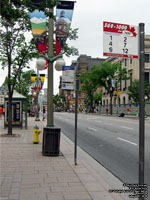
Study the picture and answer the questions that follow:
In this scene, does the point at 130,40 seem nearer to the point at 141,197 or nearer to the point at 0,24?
the point at 141,197

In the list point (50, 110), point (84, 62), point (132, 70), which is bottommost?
point (50, 110)

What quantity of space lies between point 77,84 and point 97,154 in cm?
340

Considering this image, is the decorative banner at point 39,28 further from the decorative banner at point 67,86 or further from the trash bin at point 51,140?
the trash bin at point 51,140

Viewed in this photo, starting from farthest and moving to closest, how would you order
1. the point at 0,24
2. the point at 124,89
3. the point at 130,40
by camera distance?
the point at 124,89 → the point at 0,24 → the point at 130,40

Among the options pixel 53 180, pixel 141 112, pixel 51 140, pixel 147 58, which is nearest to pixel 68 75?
pixel 51 140

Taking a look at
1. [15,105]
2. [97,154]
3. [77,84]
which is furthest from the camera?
[15,105]

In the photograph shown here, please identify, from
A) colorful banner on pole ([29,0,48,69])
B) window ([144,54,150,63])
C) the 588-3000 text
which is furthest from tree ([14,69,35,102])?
window ([144,54,150,63])

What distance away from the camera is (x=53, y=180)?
6.43 metres

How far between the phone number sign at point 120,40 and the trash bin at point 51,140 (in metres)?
6.05

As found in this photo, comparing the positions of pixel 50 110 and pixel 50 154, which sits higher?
pixel 50 110

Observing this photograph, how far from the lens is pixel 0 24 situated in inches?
619

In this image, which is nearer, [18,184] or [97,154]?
[18,184]

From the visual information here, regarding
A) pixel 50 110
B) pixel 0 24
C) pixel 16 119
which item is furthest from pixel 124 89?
pixel 50 110

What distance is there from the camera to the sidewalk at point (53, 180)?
5355mm
